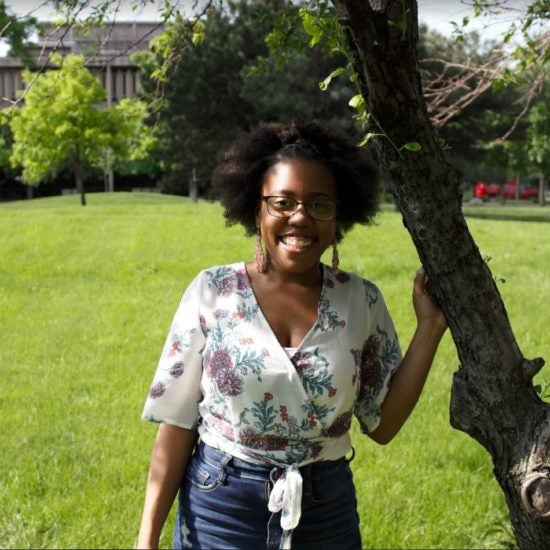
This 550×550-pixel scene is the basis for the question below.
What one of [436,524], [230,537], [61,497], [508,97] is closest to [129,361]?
[61,497]

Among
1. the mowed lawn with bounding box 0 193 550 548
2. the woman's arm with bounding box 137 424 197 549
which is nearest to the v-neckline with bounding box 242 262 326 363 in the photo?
the woman's arm with bounding box 137 424 197 549

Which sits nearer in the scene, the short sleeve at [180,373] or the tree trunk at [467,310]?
the tree trunk at [467,310]

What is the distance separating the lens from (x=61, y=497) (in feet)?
12.8

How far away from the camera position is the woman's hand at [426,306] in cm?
193

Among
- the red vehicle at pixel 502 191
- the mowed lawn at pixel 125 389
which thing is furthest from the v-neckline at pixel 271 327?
the red vehicle at pixel 502 191

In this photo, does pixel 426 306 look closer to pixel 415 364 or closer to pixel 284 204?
pixel 415 364

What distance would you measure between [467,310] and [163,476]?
833mm

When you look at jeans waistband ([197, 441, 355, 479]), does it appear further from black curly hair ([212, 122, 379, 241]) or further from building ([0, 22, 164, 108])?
building ([0, 22, 164, 108])

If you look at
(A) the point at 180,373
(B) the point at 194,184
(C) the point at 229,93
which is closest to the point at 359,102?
(A) the point at 180,373

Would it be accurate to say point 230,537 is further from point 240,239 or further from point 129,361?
point 240,239

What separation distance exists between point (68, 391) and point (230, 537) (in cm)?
363

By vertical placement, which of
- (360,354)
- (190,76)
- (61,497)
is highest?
(190,76)

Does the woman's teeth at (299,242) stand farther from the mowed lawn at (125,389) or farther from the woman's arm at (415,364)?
the mowed lawn at (125,389)

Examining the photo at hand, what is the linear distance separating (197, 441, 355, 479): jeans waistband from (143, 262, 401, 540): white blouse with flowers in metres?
0.01
